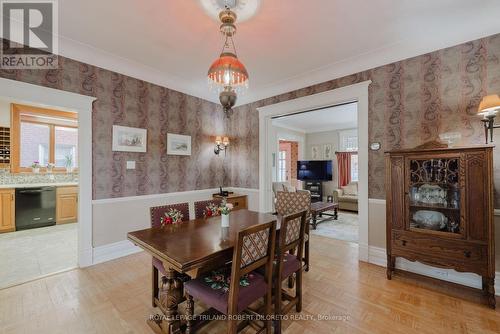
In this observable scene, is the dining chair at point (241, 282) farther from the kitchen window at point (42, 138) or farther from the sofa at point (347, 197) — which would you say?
the kitchen window at point (42, 138)

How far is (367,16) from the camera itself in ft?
7.13

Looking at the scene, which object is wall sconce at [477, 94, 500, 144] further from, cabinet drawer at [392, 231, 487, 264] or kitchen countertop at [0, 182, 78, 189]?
kitchen countertop at [0, 182, 78, 189]

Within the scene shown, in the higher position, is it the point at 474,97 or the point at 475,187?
the point at 474,97

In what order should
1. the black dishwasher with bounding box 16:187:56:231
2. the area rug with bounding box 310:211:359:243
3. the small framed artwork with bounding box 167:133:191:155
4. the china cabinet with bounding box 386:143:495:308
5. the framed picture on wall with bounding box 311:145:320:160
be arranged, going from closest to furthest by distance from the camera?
1. the china cabinet with bounding box 386:143:495:308
2. the small framed artwork with bounding box 167:133:191:155
3. the area rug with bounding box 310:211:359:243
4. the black dishwasher with bounding box 16:187:56:231
5. the framed picture on wall with bounding box 311:145:320:160

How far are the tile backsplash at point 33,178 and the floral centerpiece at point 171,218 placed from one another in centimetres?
477

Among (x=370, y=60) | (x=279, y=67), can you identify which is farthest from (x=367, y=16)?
(x=279, y=67)

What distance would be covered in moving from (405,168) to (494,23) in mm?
1729

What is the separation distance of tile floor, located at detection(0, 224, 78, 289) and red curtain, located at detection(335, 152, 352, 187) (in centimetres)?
718

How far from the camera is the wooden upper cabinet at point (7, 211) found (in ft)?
13.8

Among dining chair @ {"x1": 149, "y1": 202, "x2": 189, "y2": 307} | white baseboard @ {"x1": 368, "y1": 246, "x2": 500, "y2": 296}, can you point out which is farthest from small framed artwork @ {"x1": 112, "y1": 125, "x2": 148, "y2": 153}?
white baseboard @ {"x1": 368, "y1": 246, "x2": 500, "y2": 296}

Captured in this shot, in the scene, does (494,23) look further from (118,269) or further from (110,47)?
(118,269)

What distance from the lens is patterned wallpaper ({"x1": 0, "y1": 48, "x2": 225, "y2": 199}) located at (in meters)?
2.81

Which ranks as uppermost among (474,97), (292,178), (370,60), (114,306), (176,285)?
(370,60)

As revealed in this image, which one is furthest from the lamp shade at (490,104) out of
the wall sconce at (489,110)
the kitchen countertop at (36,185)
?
the kitchen countertop at (36,185)
